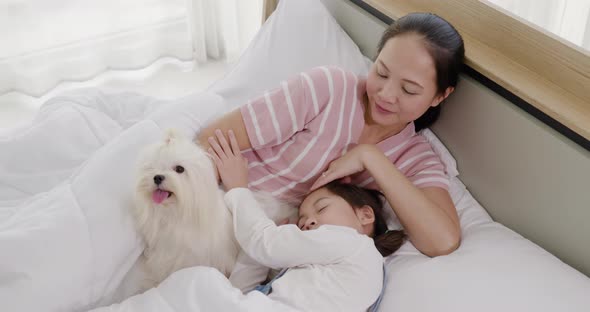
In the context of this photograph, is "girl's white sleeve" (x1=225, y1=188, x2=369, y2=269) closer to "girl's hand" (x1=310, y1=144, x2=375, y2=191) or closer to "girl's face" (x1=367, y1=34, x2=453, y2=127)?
"girl's hand" (x1=310, y1=144, x2=375, y2=191)

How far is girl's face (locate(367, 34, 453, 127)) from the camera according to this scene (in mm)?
1234

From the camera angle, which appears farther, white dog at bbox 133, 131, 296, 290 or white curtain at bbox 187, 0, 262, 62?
white curtain at bbox 187, 0, 262, 62

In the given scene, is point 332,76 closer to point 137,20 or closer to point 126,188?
point 126,188

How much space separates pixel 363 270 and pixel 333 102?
1.39ft

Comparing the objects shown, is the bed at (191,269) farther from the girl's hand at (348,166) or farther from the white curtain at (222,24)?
the white curtain at (222,24)

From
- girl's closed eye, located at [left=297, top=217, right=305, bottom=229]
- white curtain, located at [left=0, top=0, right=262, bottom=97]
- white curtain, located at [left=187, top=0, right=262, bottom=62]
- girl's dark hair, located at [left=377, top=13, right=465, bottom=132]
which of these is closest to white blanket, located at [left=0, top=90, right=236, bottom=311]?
girl's closed eye, located at [left=297, top=217, right=305, bottom=229]

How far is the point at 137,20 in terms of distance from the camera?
2549 mm

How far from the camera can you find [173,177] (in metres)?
1.07

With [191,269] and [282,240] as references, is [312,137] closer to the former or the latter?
[282,240]

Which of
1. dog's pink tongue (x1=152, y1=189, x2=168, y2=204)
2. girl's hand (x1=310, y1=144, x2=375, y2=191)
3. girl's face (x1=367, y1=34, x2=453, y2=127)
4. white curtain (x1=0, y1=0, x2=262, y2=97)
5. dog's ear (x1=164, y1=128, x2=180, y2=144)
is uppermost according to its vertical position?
girl's face (x1=367, y1=34, x2=453, y2=127)

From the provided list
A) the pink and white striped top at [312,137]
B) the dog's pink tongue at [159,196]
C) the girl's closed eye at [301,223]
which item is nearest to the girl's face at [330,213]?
the girl's closed eye at [301,223]

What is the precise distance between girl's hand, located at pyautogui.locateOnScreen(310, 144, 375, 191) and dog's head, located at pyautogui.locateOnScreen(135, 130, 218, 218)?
0.95 feet

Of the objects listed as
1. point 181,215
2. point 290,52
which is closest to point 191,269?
point 181,215

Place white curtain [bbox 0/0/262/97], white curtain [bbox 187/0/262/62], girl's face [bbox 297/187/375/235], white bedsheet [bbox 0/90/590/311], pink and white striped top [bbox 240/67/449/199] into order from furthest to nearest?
white curtain [bbox 187/0/262/62] → white curtain [bbox 0/0/262/97] → pink and white striped top [bbox 240/67/449/199] → girl's face [bbox 297/187/375/235] → white bedsheet [bbox 0/90/590/311]
